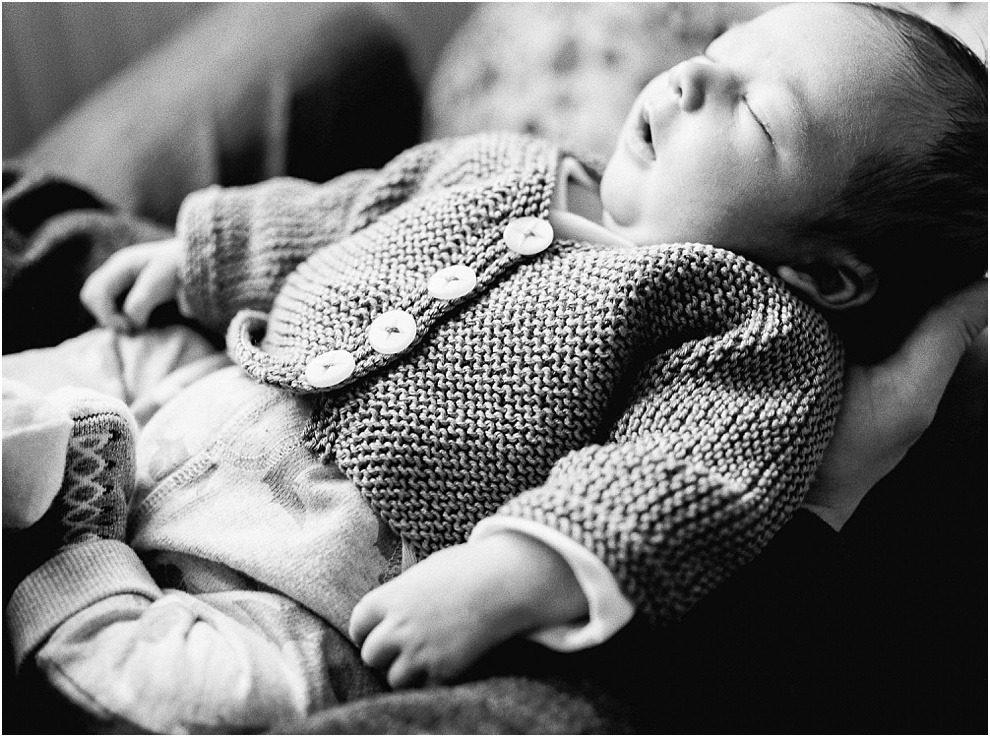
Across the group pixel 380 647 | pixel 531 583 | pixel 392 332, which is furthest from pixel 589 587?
pixel 392 332

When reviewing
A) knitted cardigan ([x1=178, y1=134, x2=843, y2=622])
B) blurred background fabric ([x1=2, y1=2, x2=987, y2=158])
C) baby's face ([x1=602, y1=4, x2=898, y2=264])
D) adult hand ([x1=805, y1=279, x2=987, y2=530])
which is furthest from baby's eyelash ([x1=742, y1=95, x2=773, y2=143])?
blurred background fabric ([x1=2, y1=2, x2=987, y2=158])

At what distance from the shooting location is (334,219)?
89cm

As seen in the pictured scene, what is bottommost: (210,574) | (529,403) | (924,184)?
(210,574)

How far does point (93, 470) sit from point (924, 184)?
2.26 ft

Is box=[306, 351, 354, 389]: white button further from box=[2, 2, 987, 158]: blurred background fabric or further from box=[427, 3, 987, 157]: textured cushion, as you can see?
box=[2, 2, 987, 158]: blurred background fabric

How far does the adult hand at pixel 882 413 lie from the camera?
29.3 inches

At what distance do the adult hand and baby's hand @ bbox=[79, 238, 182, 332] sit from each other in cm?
63

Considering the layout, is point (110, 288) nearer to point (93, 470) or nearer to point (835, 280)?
point (93, 470)

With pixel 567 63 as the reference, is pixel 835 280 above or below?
below

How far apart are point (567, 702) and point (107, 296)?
1.96 ft

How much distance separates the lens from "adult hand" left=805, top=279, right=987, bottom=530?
0.74 meters

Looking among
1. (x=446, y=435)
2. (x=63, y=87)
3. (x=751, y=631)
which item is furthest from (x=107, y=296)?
(x=63, y=87)

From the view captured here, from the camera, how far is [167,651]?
58 centimetres

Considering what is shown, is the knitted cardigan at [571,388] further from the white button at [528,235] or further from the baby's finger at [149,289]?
the baby's finger at [149,289]
